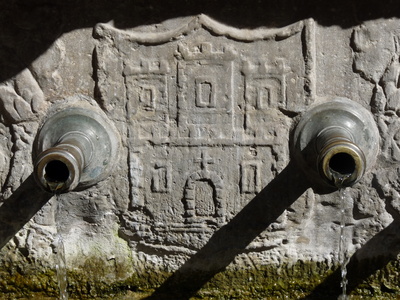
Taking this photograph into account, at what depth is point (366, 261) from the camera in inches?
99.0

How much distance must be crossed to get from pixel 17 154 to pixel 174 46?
69cm

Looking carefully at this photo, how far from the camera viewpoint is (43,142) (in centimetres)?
239

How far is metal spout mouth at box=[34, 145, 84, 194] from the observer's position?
213 cm

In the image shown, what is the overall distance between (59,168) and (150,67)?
1.50 feet

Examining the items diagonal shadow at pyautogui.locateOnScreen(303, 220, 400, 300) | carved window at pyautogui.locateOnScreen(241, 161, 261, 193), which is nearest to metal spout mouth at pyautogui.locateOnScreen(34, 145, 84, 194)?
carved window at pyautogui.locateOnScreen(241, 161, 261, 193)

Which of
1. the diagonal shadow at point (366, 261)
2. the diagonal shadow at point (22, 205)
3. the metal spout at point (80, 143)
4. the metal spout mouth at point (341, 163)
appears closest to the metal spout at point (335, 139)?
the metal spout mouth at point (341, 163)

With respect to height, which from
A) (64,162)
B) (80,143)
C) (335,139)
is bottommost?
(64,162)

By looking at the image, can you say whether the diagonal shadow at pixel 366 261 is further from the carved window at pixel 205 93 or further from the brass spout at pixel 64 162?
the brass spout at pixel 64 162

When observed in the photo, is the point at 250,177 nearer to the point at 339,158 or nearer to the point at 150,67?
the point at 339,158

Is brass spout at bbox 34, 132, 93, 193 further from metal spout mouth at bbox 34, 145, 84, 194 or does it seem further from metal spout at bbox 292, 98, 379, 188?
metal spout at bbox 292, 98, 379, 188

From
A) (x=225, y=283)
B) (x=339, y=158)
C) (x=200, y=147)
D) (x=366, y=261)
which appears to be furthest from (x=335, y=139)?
(x=225, y=283)

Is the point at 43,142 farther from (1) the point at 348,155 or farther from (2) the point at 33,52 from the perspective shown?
(1) the point at 348,155

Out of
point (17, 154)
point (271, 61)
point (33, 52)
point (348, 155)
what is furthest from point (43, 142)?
point (348, 155)

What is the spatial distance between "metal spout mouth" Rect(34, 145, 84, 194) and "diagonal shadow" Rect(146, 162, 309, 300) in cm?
58
